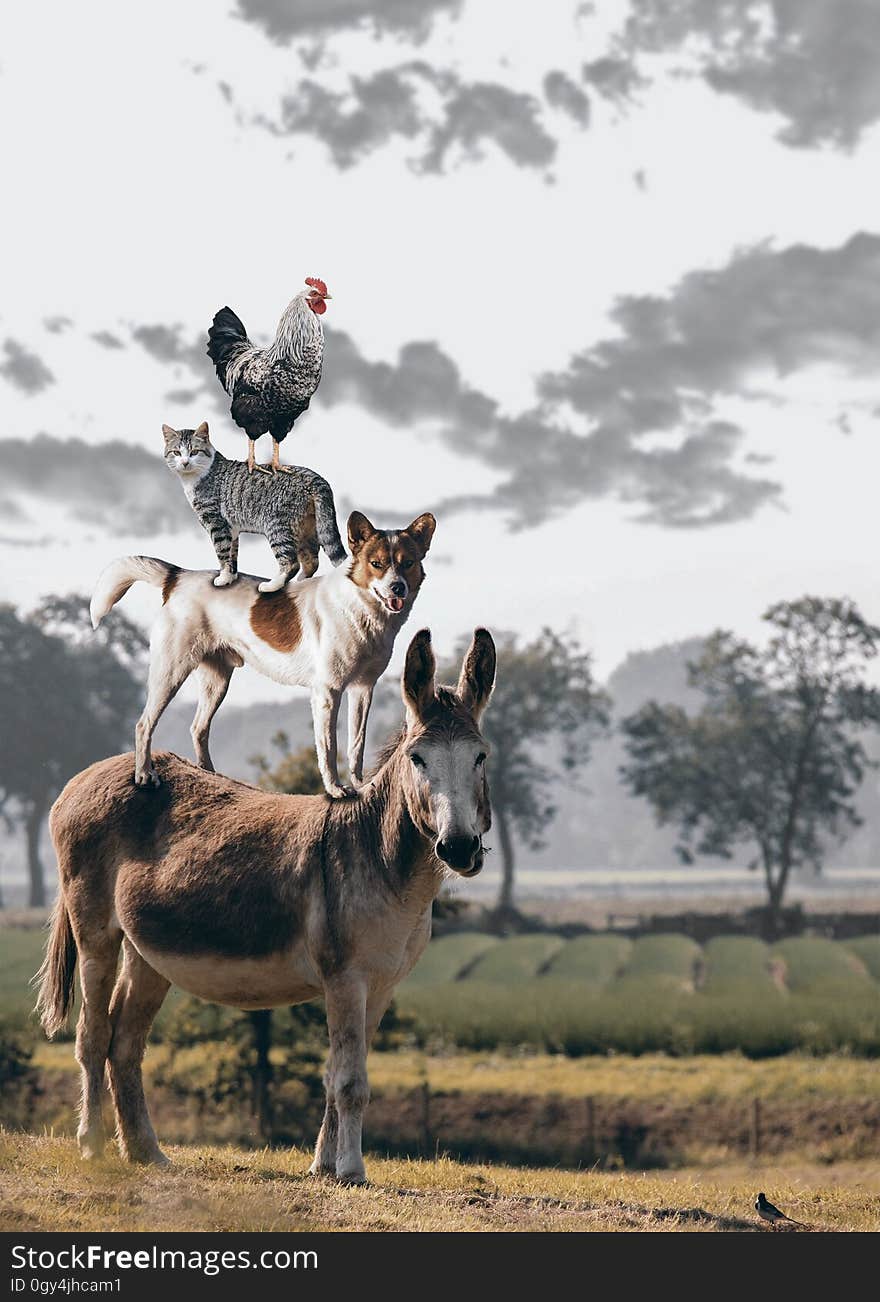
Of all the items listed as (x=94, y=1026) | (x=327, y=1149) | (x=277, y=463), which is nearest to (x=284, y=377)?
(x=277, y=463)

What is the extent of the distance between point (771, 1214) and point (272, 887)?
4.12m

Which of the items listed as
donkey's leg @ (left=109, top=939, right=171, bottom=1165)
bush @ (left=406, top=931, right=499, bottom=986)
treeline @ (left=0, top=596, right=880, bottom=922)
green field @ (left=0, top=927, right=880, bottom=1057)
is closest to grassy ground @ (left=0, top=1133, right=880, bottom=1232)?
donkey's leg @ (left=109, top=939, right=171, bottom=1165)

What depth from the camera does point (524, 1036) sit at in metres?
32.8

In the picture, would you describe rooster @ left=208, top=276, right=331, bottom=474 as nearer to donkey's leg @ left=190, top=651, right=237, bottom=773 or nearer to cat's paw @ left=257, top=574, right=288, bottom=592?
cat's paw @ left=257, top=574, right=288, bottom=592

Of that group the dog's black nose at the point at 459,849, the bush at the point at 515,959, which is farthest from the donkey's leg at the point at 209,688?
the bush at the point at 515,959

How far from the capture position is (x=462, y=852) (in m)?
8.28

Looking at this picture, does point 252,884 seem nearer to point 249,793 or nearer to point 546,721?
point 249,793

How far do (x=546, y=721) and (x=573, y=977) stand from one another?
40.0 meters

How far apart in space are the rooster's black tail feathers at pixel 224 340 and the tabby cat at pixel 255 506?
0.52 meters

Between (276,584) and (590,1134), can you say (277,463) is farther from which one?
(590,1134)

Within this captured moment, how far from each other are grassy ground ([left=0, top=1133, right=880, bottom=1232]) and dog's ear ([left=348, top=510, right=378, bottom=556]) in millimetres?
4027

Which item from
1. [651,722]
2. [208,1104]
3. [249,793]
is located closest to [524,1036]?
[208,1104]

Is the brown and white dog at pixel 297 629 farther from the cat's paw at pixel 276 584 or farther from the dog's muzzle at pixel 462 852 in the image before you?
the dog's muzzle at pixel 462 852

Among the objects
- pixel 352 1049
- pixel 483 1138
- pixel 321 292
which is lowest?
pixel 483 1138
